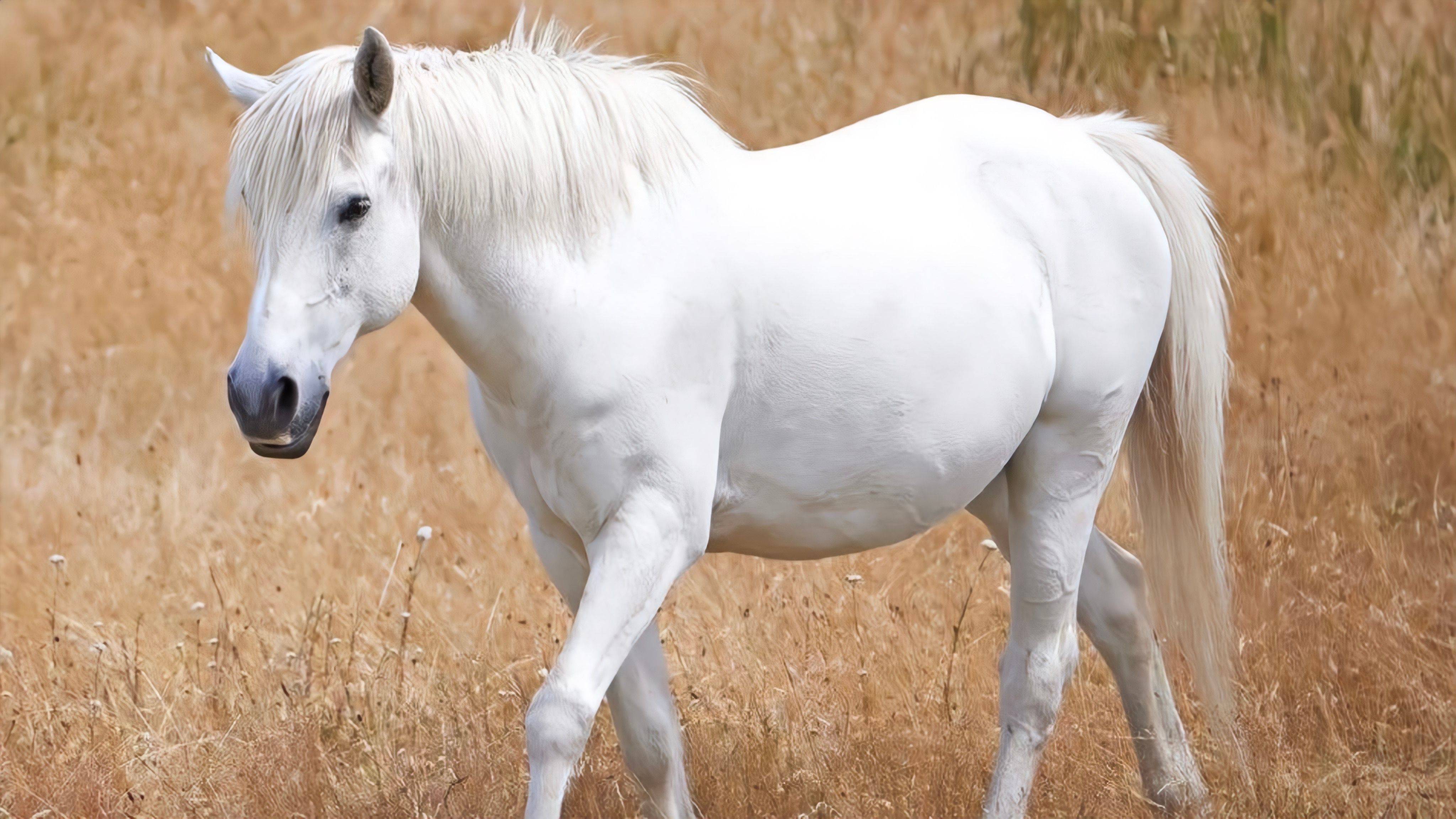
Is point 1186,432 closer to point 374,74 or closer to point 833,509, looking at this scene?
point 833,509

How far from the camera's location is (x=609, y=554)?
9.80ft

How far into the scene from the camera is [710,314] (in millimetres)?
3121

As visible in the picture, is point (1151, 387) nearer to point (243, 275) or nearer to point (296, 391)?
point (296, 391)

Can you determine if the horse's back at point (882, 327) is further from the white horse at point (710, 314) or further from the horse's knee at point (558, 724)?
the horse's knee at point (558, 724)

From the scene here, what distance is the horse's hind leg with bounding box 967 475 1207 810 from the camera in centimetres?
411

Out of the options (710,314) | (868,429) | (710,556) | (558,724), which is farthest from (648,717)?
(710,556)

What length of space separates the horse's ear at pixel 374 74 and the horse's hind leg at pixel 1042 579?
5.89 ft

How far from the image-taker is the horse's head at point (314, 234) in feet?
8.91

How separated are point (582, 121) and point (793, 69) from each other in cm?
572

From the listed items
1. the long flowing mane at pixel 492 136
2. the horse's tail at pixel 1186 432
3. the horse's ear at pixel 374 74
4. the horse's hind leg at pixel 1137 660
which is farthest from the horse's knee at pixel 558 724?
the horse's tail at pixel 1186 432

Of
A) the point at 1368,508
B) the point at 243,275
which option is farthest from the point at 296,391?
the point at 243,275

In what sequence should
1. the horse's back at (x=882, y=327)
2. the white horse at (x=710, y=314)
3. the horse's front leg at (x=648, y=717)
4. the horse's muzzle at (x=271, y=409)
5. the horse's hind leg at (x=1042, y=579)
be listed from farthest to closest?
the horse's hind leg at (x=1042, y=579), the horse's front leg at (x=648, y=717), the horse's back at (x=882, y=327), the white horse at (x=710, y=314), the horse's muzzle at (x=271, y=409)

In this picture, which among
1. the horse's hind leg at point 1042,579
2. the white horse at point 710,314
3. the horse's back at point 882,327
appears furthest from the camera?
the horse's hind leg at point 1042,579

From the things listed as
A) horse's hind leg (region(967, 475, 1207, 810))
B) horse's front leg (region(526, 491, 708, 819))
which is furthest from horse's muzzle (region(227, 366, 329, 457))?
horse's hind leg (region(967, 475, 1207, 810))
